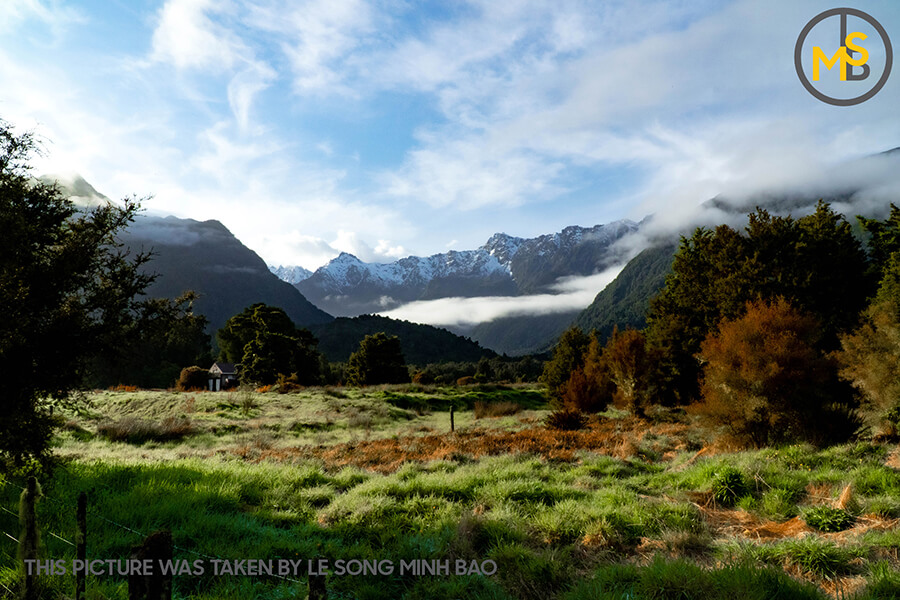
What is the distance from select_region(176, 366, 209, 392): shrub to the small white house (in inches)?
140

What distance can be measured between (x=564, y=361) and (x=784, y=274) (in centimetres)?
1619

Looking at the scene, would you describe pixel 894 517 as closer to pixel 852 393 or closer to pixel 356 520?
pixel 356 520

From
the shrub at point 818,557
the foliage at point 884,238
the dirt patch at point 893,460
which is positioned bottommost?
the dirt patch at point 893,460

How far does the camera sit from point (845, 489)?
662 cm

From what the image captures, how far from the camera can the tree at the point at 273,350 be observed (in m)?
42.1

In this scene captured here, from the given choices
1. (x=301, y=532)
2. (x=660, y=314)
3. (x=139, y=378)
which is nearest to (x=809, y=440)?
(x=301, y=532)

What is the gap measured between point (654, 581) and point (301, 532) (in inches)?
180

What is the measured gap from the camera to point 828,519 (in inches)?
235

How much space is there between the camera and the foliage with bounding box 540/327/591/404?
34.0 metres

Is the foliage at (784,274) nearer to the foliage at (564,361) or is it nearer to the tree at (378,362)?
the foliage at (564,361)

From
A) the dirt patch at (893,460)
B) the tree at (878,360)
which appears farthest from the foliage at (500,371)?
the dirt patch at (893,460)

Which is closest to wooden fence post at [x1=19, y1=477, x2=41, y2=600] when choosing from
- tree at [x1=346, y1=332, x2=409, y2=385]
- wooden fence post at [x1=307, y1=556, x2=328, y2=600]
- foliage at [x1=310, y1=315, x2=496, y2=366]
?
wooden fence post at [x1=307, y1=556, x2=328, y2=600]

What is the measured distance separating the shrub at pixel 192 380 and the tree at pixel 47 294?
41.0m

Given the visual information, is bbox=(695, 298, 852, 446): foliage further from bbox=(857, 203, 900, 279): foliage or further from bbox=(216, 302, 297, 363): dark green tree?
bbox=(216, 302, 297, 363): dark green tree
